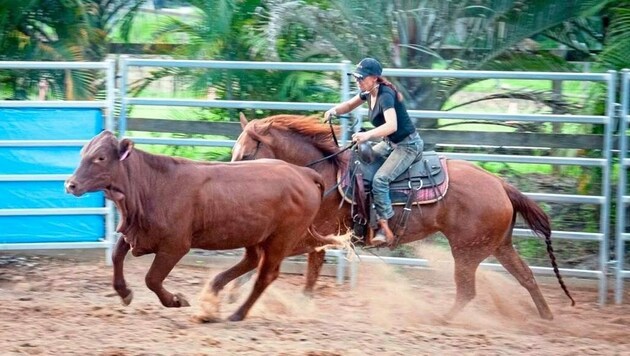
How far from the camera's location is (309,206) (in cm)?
710

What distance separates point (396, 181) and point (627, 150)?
7.06 feet

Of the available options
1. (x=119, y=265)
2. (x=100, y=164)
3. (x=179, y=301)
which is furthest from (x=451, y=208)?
(x=100, y=164)

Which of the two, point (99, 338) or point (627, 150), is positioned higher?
point (627, 150)

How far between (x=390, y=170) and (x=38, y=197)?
327 centimetres

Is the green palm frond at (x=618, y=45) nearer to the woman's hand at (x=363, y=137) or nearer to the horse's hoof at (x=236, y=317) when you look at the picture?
the woman's hand at (x=363, y=137)

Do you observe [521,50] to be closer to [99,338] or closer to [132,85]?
[132,85]

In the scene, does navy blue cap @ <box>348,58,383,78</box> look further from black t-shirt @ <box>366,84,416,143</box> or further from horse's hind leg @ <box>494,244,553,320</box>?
horse's hind leg @ <box>494,244,553,320</box>

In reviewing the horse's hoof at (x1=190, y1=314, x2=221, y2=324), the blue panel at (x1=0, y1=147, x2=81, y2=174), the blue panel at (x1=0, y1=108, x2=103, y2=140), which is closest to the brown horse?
the horse's hoof at (x1=190, y1=314, x2=221, y2=324)

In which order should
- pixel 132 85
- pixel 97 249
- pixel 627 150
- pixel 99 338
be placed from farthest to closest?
pixel 132 85 → pixel 97 249 → pixel 627 150 → pixel 99 338

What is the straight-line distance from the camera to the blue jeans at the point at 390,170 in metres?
7.82

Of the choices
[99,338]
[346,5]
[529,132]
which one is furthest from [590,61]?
[99,338]

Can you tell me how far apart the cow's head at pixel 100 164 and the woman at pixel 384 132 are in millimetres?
1843

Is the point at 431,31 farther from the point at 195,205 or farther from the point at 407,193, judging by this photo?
the point at 195,205

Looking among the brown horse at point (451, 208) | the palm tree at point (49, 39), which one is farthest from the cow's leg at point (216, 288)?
the palm tree at point (49, 39)
